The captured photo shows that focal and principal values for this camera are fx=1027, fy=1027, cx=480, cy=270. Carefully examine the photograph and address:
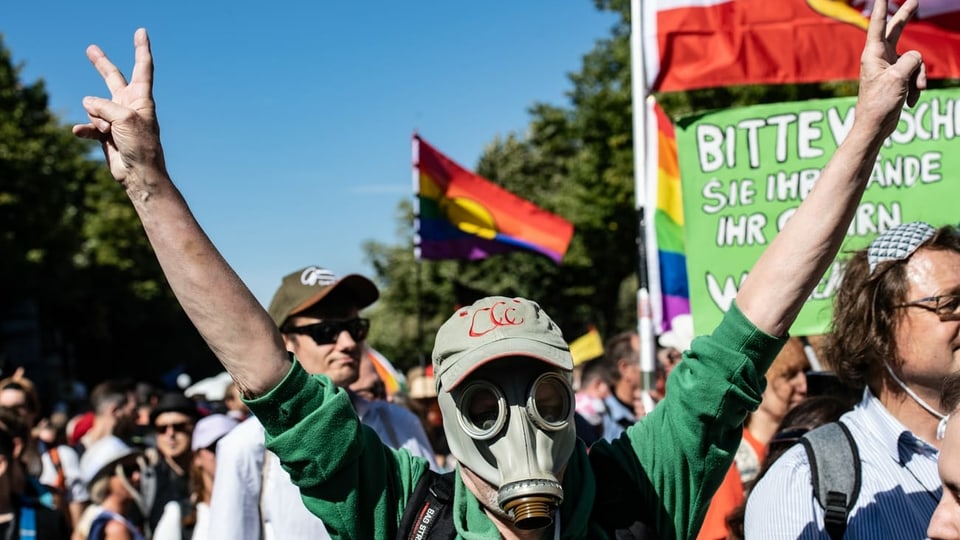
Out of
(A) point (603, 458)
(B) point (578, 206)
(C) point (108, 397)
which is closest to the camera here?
(A) point (603, 458)

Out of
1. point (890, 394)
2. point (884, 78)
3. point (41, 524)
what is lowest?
point (41, 524)

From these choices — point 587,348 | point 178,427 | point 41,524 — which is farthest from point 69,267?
point 41,524

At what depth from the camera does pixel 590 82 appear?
3234cm

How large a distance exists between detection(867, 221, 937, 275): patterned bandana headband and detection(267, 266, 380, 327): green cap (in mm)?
1800

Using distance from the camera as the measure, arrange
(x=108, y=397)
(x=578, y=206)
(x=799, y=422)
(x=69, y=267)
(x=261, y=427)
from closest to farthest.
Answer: (x=261, y=427)
(x=799, y=422)
(x=108, y=397)
(x=578, y=206)
(x=69, y=267)


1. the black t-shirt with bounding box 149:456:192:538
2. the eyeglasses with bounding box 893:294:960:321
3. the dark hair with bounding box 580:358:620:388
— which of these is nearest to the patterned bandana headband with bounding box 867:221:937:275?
the eyeglasses with bounding box 893:294:960:321

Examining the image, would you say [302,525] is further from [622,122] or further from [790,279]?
[622,122]

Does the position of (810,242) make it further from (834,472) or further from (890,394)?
(890,394)

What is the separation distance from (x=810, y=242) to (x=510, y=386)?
664 mm

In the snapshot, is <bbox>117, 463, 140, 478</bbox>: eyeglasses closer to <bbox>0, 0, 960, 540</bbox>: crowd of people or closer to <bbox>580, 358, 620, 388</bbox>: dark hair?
<bbox>580, 358, 620, 388</bbox>: dark hair

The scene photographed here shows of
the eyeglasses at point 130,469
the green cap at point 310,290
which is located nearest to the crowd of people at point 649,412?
the green cap at point 310,290

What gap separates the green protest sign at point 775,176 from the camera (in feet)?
15.2

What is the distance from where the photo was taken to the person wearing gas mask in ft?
6.33

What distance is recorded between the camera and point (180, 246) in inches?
76.5
